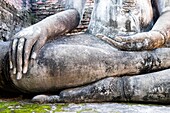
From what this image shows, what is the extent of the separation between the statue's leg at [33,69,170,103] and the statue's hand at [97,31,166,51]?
0.66 ft

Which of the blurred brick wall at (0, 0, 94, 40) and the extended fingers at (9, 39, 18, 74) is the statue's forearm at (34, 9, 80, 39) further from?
the blurred brick wall at (0, 0, 94, 40)

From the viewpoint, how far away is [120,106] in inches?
57.7

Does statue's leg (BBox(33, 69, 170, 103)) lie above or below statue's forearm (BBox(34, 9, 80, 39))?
below

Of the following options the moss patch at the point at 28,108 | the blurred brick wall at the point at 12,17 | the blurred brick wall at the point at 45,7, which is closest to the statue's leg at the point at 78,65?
the moss patch at the point at 28,108

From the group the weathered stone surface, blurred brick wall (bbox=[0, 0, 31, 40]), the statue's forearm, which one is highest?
blurred brick wall (bbox=[0, 0, 31, 40])

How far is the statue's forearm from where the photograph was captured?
177 cm

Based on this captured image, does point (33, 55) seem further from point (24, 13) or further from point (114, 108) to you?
point (24, 13)

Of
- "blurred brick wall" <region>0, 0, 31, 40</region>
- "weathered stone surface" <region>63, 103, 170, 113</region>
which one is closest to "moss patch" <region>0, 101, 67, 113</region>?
"weathered stone surface" <region>63, 103, 170, 113</region>

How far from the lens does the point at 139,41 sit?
1729 millimetres

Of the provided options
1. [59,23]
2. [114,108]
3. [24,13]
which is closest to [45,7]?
[24,13]

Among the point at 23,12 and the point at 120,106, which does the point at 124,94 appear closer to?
the point at 120,106

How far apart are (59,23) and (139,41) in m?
0.52

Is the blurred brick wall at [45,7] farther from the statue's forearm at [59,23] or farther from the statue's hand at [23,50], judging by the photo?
the statue's hand at [23,50]

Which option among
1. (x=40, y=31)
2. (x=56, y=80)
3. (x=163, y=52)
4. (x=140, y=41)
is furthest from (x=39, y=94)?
(x=163, y=52)
